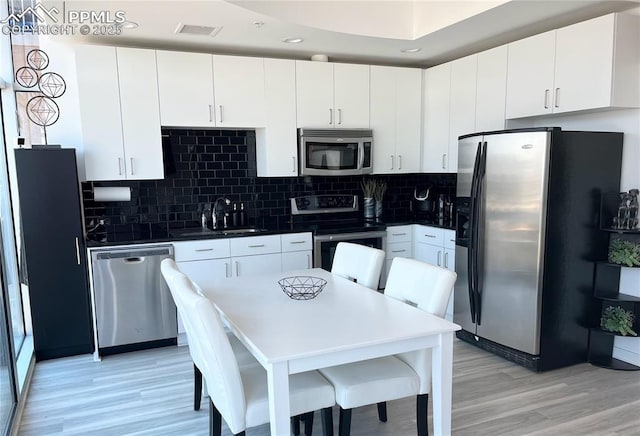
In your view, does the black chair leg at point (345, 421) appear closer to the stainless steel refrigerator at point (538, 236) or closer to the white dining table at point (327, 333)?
the white dining table at point (327, 333)

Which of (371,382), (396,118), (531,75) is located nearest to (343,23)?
(396,118)

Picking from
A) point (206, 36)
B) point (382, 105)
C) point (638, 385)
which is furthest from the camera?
point (382, 105)

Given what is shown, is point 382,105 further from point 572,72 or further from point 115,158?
point 115,158

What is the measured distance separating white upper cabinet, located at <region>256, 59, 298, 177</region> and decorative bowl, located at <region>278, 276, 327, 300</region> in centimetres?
173

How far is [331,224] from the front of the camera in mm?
4699

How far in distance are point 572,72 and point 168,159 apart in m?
3.39

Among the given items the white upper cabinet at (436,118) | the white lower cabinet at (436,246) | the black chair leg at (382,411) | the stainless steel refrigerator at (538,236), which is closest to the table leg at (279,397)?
the black chair leg at (382,411)

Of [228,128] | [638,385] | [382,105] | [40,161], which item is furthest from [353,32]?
[638,385]

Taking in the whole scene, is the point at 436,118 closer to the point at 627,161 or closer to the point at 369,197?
the point at 369,197

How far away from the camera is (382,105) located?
15.6 feet

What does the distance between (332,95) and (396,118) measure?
76 centimetres

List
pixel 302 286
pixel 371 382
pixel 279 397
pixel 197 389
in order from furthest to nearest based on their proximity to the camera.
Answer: pixel 197 389 → pixel 302 286 → pixel 371 382 → pixel 279 397

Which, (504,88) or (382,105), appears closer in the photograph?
(504,88)

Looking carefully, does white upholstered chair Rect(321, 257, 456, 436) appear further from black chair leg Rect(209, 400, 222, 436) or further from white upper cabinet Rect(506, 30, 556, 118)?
white upper cabinet Rect(506, 30, 556, 118)
